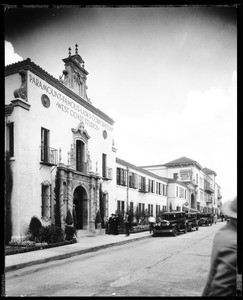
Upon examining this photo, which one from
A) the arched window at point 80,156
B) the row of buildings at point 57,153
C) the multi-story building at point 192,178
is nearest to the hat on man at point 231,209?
the row of buildings at point 57,153

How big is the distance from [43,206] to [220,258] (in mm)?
14664

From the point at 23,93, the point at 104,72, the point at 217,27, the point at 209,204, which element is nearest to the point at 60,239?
the point at 23,93

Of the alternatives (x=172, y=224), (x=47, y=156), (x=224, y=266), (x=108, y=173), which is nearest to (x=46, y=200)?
(x=47, y=156)

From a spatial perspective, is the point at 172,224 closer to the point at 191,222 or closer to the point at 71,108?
the point at 191,222

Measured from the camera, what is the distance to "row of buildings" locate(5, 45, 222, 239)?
13.5 metres

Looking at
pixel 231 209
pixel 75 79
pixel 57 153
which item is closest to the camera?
pixel 231 209

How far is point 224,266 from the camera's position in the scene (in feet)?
7.57

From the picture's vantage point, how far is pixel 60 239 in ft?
48.6

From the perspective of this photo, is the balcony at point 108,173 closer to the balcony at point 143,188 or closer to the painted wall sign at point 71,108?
the painted wall sign at point 71,108

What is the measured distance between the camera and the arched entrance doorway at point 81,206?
66.6 feet

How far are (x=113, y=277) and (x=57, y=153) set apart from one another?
10.9 metres

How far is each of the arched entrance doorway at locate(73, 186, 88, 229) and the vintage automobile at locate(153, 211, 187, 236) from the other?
4699 millimetres

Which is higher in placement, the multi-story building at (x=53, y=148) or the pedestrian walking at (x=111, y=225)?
the multi-story building at (x=53, y=148)

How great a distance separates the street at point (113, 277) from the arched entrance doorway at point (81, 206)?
962cm
